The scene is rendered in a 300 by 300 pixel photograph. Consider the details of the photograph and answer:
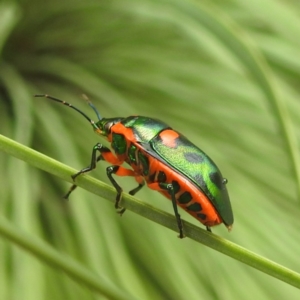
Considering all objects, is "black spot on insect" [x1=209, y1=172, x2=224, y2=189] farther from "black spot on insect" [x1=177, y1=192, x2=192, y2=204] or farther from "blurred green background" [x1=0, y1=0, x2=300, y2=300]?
"blurred green background" [x1=0, y1=0, x2=300, y2=300]

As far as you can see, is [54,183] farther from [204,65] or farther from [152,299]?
[204,65]

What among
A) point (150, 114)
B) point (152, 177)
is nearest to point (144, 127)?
point (152, 177)

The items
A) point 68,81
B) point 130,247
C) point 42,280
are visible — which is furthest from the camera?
point 68,81

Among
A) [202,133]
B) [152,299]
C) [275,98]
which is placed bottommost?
[152,299]

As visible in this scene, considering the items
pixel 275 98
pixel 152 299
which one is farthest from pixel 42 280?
pixel 275 98

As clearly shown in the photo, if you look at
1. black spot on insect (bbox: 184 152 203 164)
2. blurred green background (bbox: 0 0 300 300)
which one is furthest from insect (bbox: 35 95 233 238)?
blurred green background (bbox: 0 0 300 300)

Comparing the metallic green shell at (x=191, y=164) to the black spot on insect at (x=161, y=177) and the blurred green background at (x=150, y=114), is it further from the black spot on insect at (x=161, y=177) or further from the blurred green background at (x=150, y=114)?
the blurred green background at (x=150, y=114)
